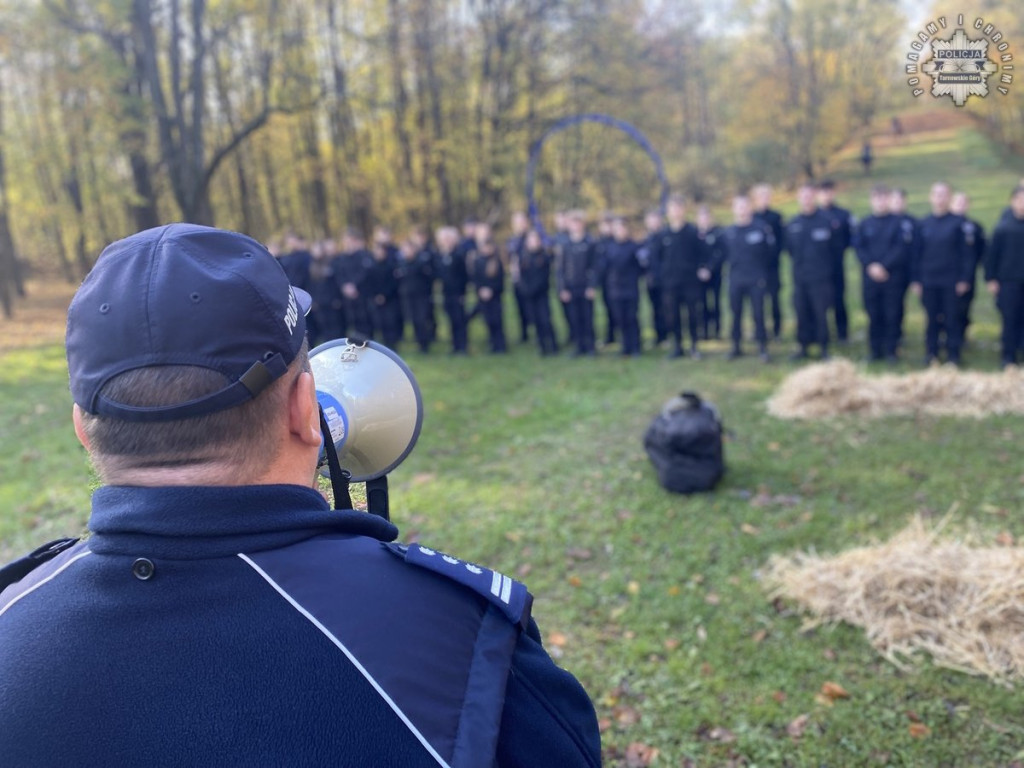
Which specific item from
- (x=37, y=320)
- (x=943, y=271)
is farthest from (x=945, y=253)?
(x=37, y=320)

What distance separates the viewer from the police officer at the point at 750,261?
33.8ft

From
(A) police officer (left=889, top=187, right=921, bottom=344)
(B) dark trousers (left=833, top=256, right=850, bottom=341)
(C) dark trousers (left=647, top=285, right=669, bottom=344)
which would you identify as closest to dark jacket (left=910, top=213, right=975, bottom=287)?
(A) police officer (left=889, top=187, right=921, bottom=344)

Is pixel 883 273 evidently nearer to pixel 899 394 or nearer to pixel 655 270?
pixel 899 394

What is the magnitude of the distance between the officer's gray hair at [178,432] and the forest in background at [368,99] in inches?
595

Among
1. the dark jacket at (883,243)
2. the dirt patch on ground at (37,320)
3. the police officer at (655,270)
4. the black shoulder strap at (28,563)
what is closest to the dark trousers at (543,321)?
the police officer at (655,270)

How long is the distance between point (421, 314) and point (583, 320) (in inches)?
123

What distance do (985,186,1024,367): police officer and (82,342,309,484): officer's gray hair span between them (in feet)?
31.4

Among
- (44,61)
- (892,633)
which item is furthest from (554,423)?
(44,61)

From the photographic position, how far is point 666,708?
3754mm

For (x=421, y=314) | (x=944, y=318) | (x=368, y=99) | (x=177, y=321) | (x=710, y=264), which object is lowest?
(x=944, y=318)

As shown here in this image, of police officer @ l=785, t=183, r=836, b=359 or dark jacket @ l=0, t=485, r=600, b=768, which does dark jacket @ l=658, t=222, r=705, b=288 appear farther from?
dark jacket @ l=0, t=485, r=600, b=768

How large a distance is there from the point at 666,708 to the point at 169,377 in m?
3.36

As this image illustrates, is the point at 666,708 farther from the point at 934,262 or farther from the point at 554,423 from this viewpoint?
the point at 934,262

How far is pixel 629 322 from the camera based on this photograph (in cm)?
1180
